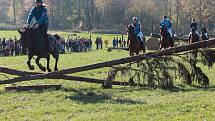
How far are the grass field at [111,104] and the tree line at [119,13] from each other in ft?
242

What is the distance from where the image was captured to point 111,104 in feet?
38.3

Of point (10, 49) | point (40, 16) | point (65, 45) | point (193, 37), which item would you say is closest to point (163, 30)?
point (193, 37)

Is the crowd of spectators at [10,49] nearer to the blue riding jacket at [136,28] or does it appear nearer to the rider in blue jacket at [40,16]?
the blue riding jacket at [136,28]

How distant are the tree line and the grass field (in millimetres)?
73749

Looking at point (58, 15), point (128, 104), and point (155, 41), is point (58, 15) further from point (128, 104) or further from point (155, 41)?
point (128, 104)

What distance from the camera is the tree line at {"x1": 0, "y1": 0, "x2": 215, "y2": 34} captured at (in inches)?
3617

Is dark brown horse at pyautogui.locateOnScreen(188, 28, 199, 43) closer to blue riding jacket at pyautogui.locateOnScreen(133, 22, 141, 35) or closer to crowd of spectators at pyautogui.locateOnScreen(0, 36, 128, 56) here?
blue riding jacket at pyautogui.locateOnScreen(133, 22, 141, 35)

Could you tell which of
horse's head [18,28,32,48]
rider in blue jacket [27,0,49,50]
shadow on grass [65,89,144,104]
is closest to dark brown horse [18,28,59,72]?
horse's head [18,28,32,48]

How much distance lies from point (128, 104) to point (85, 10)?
109694 mm

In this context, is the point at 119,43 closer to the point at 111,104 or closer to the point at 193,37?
the point at 193,37

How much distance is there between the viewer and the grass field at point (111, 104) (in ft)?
32.4

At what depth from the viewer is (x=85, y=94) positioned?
13992 mm

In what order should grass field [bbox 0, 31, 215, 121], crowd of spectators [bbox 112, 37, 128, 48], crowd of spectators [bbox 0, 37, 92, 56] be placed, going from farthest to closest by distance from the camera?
crowd of spectators [bbox 112, 37, 128, 48] < crowd of spectators [bbox 0, 37, 92, 56] < grass field [bbox 0, 31, 215, 121]

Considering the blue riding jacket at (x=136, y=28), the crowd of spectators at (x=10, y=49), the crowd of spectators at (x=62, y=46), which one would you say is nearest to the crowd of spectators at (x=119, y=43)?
the crowd of spectators at (x=62, y=46)
